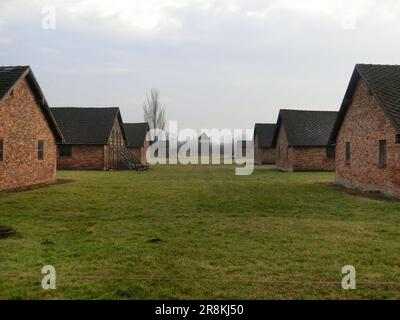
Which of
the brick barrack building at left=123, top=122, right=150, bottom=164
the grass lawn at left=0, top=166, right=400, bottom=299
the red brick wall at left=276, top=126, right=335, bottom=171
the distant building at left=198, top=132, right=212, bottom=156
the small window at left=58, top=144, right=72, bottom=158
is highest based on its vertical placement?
the distant building at left=198, top=132, right=212, bottom=156

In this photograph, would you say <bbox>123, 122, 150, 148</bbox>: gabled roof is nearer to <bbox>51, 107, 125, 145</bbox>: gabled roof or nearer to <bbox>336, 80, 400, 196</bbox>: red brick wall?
<bbox>51, 107, 125, 145</bbox>: gabled roof

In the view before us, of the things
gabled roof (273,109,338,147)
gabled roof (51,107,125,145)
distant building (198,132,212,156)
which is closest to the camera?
gabled roof (273,109,338,147)

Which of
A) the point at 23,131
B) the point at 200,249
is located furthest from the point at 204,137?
A: the point at 200,249

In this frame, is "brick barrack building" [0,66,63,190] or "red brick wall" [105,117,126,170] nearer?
"brick barrack building" [0,66,63,190]

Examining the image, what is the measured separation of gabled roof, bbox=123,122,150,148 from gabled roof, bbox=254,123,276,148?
1515 centimetres

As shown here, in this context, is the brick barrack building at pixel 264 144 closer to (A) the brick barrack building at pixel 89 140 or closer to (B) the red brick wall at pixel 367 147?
(A) the brick barrack building at pixel 89 140

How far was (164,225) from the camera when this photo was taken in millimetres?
10039

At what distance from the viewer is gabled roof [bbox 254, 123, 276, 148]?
53.2 meters

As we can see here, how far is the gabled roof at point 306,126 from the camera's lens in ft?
117

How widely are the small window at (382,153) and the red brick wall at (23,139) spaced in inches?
660

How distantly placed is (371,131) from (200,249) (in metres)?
13.8

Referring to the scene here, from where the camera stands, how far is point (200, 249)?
24.9 ft

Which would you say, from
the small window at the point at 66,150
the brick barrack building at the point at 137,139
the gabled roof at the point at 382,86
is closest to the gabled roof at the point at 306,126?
the gabled roof at the point at 382,86

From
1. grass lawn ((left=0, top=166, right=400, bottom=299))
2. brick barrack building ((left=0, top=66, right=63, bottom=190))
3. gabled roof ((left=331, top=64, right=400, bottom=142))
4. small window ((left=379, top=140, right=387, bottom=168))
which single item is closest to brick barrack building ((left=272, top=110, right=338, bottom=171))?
gabled roof ((left=331, top=64, right=400, bottom=142))
